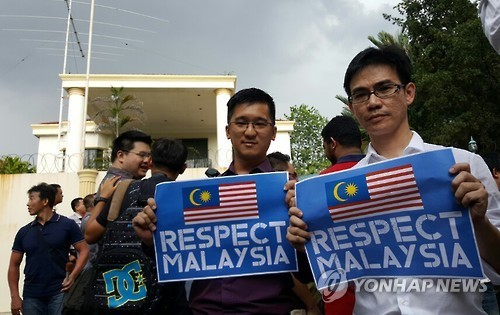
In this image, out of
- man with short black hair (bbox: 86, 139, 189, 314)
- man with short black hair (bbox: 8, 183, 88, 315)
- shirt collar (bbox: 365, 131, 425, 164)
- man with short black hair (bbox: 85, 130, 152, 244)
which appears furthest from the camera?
man with short black hair (bbox: 8, 183, 88, 315)

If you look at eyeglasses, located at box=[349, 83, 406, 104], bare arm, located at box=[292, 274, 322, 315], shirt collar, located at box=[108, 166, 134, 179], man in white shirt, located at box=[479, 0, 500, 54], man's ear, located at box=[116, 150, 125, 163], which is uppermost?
man in white shirt, located at box=[479, 0, 500, 54]

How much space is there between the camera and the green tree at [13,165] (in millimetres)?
14945

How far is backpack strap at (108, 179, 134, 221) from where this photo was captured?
102 inches

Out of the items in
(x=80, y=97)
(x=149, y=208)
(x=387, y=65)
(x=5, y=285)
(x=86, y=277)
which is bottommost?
(x=5, y=285)

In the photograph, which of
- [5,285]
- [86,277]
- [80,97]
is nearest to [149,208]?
[86,277]

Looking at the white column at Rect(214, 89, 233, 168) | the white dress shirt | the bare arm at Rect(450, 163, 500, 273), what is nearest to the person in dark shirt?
the white dress shirt

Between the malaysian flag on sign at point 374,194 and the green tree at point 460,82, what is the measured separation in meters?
14.9

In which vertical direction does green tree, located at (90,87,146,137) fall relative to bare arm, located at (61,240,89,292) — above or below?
above

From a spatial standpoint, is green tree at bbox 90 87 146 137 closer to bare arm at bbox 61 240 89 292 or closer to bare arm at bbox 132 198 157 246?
bare arm at bbox 61 240 89 292

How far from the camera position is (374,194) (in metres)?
1.73

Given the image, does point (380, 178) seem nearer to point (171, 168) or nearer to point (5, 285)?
point (171, 168)

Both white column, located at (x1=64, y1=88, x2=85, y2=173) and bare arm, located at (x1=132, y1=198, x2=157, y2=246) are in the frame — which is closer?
bare arm, located at (x1=132, y1=198, x2=157, y2=246)

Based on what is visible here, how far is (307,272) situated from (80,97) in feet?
57.8

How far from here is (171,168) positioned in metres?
3.01
